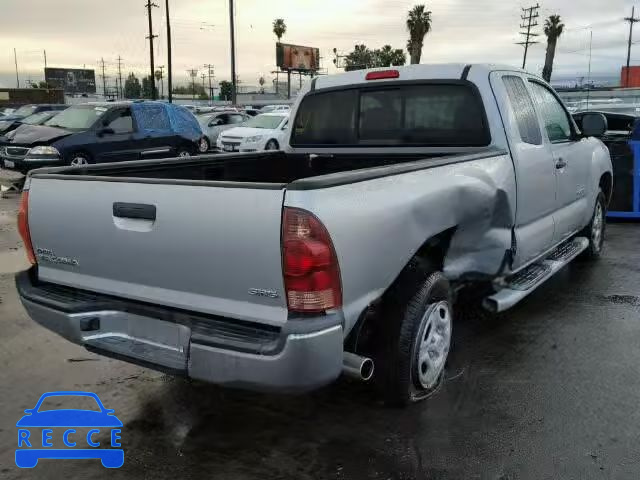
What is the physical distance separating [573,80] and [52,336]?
4079 inches

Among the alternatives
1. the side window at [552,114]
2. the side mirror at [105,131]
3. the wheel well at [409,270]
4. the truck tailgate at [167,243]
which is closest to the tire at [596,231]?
the side window at [552,114]

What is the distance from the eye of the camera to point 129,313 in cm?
313

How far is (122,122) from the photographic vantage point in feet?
46.4

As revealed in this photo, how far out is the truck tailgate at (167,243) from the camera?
2.70 metres

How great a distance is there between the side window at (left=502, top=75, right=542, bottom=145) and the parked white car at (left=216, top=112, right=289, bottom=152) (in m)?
14.5

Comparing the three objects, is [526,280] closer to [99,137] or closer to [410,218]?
[410,218]

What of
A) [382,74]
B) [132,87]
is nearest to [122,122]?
[382,74]

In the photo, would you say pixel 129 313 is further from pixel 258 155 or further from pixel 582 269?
pixel 582 269

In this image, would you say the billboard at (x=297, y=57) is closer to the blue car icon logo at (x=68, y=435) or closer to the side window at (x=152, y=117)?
the side window at (x=152, y=117)

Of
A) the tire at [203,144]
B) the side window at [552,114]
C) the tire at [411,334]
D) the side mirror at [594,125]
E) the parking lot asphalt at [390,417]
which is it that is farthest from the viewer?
the tire at [203,144]

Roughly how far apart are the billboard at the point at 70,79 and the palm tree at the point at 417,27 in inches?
2409

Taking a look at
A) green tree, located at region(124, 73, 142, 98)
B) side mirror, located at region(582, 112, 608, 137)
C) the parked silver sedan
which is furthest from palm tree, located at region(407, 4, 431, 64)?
green tree, located at region(124, 73, 142, 98)

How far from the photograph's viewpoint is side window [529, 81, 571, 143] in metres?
5.14

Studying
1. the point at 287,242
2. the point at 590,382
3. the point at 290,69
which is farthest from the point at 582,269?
the point at 290,69
